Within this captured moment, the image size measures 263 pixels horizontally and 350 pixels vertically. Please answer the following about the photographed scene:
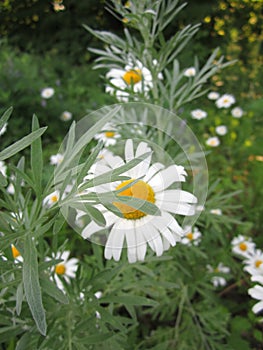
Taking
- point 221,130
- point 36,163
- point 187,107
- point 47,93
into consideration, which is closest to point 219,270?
point 187,107

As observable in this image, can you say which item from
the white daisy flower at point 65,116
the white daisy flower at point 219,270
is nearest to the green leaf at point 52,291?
the white daisy flower at point 219,270

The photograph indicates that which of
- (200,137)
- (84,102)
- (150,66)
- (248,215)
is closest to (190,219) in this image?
(150,66)

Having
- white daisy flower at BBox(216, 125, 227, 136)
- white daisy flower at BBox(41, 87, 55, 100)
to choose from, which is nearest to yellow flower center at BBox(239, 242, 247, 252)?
white daisy flower at BBox(216, 125, 227, 136)

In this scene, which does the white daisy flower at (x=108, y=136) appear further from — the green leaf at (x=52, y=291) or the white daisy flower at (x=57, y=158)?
the green leaf at (x=52, y=291)

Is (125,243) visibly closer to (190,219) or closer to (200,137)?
(190,219)

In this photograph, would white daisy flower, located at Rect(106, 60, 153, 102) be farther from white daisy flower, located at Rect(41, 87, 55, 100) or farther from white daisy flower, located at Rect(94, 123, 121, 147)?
white daisy flower, located at Rect(41, 87, 55, 100)

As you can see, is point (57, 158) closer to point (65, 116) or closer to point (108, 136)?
point (108, 136)
